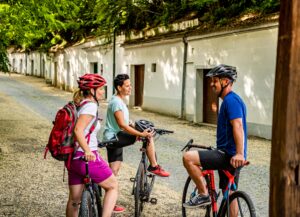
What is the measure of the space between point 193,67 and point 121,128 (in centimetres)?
1380

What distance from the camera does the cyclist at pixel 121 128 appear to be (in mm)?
5652

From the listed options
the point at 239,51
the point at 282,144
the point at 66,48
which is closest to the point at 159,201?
the point at 282,144

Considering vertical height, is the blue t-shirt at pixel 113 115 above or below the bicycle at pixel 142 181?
above

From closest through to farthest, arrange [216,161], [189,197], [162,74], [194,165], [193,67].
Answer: [216,161]
[194,165]
[189,197]
[193,67]
[162,74]

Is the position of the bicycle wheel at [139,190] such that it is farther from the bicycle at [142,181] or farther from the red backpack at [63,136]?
the red backpack at [63,136]

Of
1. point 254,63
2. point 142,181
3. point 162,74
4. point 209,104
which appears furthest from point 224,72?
point 162,74

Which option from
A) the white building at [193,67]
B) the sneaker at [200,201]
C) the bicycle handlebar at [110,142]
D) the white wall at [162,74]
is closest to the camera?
the sneaker at [200,201]

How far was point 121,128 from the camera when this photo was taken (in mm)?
5680

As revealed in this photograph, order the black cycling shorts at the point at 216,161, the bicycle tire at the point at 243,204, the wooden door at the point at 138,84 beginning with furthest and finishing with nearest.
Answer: the wooden door at the point at 138,84 → the black cycling shorts at the point at 216,161 → the bicycle tire at the point at 243,204

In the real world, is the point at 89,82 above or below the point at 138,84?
above

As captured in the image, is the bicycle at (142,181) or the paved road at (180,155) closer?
the bicycle at (142,181)

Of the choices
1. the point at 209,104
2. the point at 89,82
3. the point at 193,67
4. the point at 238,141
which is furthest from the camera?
the point at 193,67

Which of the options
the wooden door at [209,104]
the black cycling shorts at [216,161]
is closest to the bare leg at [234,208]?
the black cycling shorts at [216,161]

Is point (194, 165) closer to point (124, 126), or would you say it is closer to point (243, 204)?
point (243, 204)
